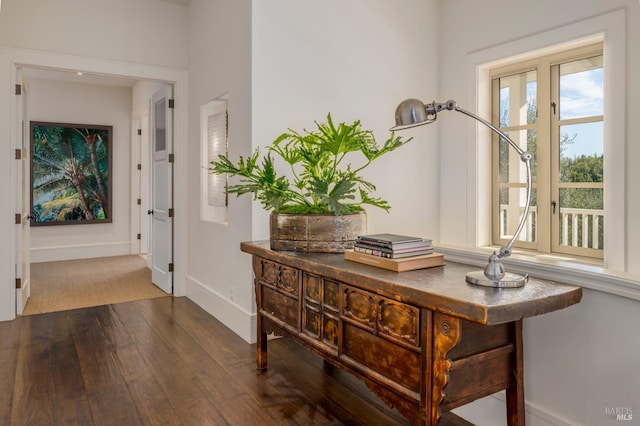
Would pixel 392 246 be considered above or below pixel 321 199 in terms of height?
below

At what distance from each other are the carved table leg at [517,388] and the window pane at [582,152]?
86.5 inches

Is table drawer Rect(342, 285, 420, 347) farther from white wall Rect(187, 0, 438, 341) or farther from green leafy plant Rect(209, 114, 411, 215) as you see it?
white wall Rect(187, 0, 438, 341)

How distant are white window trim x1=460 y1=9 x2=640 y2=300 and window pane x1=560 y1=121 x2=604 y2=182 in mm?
235

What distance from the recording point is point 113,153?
7363 mm

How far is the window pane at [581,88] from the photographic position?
3.38 meters

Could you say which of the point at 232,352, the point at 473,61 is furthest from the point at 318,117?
the point at 232,352

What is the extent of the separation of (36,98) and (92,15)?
334 cm

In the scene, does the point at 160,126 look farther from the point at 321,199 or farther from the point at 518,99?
the point at 518,99

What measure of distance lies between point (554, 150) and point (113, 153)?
21.1 feet

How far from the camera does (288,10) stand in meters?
3.46

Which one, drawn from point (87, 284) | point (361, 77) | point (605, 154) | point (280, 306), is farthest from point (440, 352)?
point (87, 284)

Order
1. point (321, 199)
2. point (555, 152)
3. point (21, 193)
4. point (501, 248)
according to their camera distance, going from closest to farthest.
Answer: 1. point (501, 248)
2. point (321, 199)
3. point (555, 152)
4. point (21, 193)

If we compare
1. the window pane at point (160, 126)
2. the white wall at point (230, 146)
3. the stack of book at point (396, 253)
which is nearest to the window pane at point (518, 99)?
the white wall at point (230, 146)

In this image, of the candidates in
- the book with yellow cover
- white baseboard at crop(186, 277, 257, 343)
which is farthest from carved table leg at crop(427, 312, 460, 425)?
white baseboard at crop(186, 277, 257, 343)
